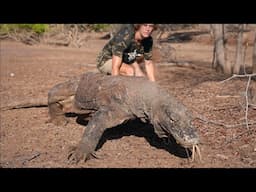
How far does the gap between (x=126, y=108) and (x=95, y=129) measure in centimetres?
36

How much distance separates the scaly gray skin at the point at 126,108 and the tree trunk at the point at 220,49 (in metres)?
5.68

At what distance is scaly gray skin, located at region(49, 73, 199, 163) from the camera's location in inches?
146

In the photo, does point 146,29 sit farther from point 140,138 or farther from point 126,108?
point 140,138

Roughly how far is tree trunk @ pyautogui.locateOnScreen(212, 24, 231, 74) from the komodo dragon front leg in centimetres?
618

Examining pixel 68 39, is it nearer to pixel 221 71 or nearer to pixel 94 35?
pixel 94 35

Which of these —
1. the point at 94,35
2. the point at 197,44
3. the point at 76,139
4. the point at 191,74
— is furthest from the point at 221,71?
the point at 94,35

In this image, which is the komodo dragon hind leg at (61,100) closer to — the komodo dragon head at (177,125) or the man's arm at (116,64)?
the man's arm at (116,64)

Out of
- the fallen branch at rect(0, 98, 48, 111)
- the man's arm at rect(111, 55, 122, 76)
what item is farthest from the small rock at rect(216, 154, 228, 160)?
the fallen branch at rect(0, 98, 48, 111)

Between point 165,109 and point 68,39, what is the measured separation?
1725cm

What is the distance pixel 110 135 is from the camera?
4.87 m

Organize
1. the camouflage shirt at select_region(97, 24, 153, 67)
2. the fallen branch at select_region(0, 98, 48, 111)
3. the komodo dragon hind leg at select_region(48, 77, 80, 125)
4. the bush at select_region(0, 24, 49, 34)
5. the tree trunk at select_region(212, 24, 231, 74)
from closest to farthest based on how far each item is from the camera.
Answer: the camouflage shirt at select_region(97, 24, 153, 67) → the komodo dragon hind leg at select_region(48, 77, 80, 125) → the fallen branch at select_region(0, 98, 48, 111) → the tree trunk at select_region(212, 24, 231, 74) → the bush at select_region(0, 24, 49, 34)

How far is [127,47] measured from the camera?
4816 mm

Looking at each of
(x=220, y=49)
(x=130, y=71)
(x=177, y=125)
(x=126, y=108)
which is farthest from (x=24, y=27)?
(x=177, y=125)

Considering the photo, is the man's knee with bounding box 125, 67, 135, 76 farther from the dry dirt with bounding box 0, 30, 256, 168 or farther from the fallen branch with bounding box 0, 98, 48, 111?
the fallen branch with bounding box 0, 98, 48, 111
